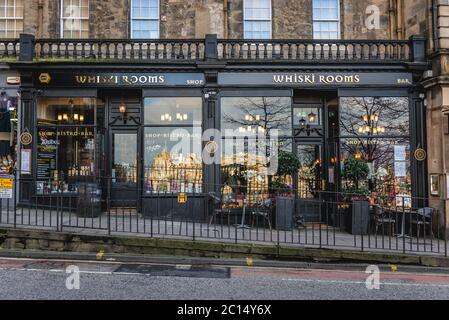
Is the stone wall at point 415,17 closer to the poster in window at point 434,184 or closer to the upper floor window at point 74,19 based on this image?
the poster in window at point 434,184

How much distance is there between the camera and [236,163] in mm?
13547

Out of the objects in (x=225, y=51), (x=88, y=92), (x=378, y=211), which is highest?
(x=225, y=51)

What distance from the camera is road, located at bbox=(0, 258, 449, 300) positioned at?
6.40 m

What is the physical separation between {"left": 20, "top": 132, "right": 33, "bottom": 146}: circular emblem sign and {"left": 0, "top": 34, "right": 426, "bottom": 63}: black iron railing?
232cm

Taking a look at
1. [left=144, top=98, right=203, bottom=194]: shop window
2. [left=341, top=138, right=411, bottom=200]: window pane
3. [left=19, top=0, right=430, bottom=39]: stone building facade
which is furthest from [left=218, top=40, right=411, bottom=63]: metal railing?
[left=341, top=138, right=411, bottom=200]: window pane

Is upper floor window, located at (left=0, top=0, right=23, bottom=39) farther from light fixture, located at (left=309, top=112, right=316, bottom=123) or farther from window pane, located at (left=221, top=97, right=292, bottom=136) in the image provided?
light fixture, located at (left=309, top=112, right=316, bottom=123)

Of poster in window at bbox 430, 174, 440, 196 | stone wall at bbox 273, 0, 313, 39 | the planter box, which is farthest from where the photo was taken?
stone wall at bbox 273, 0, 313, 39

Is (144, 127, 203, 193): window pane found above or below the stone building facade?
below

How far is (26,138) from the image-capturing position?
13016 mm

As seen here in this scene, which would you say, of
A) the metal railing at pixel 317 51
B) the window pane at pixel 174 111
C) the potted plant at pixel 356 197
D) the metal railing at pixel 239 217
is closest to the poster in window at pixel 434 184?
the metal railing at pixel 239 217

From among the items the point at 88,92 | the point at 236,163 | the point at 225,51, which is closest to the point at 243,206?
the point at 236,163

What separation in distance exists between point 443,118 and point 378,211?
3.42 m

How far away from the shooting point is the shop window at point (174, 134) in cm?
1353
